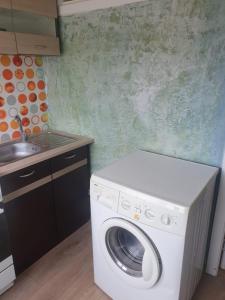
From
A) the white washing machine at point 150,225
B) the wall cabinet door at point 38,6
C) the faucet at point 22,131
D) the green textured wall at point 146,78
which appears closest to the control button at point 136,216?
the white washing machine at point 150,225

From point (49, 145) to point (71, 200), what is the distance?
0.53 metres

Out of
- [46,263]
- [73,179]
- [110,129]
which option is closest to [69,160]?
[73,179]

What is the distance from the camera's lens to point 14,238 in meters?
1.66

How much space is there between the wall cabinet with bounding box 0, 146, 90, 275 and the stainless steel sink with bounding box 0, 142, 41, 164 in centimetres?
30

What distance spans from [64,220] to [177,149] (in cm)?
115

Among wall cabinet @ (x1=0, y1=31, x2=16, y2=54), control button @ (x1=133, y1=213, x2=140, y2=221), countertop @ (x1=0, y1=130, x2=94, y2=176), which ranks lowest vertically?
control button @ (x1=133, y1=213, x2=140, y2=221)

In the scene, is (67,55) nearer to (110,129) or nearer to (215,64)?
(110,129)

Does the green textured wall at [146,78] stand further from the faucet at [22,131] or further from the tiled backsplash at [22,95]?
the faucet at [22,131]

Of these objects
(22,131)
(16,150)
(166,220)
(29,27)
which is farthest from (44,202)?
(29,27)

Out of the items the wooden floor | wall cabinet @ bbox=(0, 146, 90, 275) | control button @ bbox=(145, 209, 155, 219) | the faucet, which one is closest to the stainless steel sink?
the faucet

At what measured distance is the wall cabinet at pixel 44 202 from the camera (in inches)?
64.1

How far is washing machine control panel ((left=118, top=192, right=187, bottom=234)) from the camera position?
44.2 inches

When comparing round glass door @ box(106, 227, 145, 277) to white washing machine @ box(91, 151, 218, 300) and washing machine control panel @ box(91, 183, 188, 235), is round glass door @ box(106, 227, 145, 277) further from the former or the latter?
washing machine control panel @ box(91, 183, 188, 235)

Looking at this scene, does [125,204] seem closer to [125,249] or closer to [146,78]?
[125,249]
